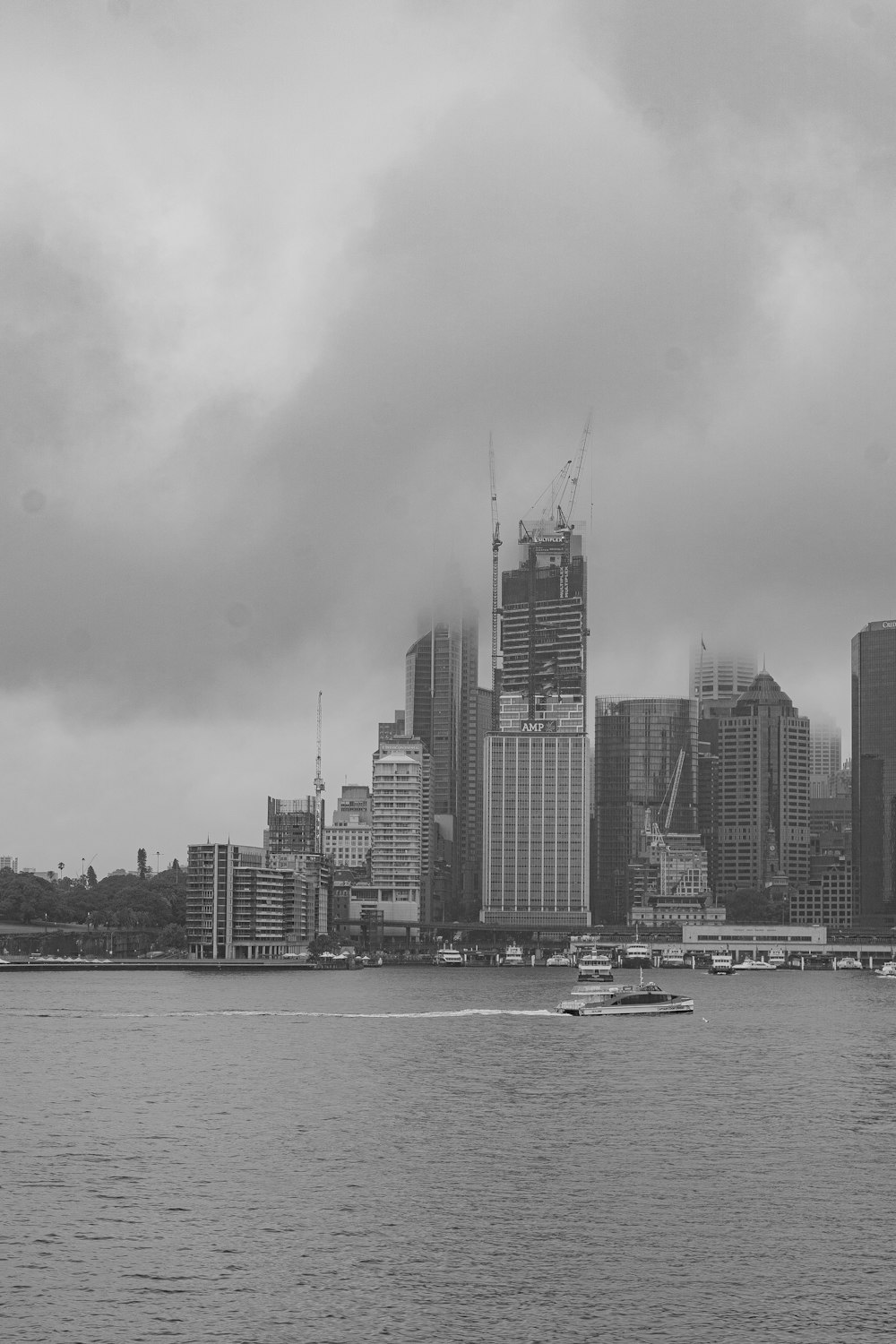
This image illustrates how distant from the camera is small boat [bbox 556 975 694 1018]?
180 meters

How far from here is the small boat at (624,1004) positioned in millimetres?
179500

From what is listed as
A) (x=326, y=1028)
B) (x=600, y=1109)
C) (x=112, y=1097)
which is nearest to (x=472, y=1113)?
(x=600, y=1109)

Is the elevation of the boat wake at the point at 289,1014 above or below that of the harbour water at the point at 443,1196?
below

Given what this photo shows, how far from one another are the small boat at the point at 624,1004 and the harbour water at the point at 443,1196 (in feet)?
155

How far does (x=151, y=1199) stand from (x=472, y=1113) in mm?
28602

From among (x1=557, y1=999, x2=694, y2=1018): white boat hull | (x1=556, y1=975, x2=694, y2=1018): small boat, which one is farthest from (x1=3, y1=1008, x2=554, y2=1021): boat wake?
(x1=556, y1=975, x2=694, y2=1018): small boat

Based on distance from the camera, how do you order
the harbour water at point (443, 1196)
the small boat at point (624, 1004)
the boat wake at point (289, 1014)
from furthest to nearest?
the small boat at point (624, 1004)
the boat wake at point (289, 1014)
the harbour water at point (443, 1196)

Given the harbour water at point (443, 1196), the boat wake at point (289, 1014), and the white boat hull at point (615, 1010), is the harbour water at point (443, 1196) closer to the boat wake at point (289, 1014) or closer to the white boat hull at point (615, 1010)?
the boat wake at point (289, 1014)

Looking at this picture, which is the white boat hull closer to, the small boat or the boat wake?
the small boat

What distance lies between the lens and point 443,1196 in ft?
240

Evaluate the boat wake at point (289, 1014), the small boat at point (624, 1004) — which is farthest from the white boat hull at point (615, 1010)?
the boat wake at point (289, 1014)

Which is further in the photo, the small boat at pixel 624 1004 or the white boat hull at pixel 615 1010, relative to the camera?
the small boat at pixel 624 1004

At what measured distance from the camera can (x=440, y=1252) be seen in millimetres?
63438

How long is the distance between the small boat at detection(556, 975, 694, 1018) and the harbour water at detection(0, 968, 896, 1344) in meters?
47.4
